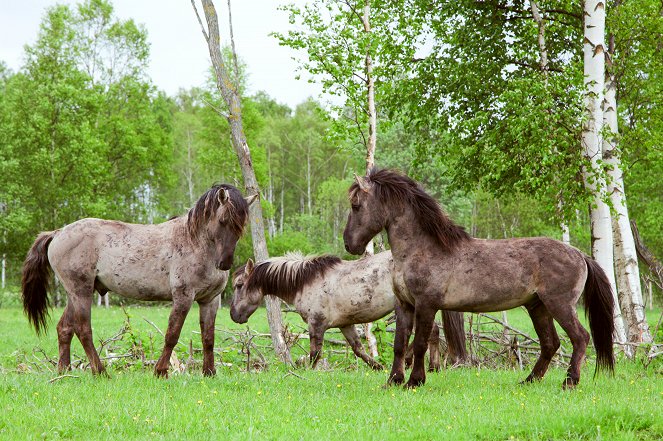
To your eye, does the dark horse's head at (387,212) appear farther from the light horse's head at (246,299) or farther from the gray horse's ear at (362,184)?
the light horse's head at (246,299)

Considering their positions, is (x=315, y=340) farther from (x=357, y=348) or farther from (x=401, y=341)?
(x=401, y=341)

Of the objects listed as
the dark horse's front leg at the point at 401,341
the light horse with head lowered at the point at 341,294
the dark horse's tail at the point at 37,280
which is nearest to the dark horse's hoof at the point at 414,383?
the dark horse's front leg at the point at 401,341

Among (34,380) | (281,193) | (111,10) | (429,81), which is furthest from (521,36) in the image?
(281,193)

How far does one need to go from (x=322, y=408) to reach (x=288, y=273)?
17.4 feet

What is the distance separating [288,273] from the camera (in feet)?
38.4

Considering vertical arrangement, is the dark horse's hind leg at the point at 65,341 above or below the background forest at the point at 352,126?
below

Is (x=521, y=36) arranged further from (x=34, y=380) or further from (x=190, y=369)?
(x=34, y=380)

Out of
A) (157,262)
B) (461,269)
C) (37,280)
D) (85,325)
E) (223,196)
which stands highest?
(223,196)

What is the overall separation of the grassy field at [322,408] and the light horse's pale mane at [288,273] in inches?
107

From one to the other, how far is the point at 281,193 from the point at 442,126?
39.7 m

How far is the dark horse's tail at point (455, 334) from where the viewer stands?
36.1 ft

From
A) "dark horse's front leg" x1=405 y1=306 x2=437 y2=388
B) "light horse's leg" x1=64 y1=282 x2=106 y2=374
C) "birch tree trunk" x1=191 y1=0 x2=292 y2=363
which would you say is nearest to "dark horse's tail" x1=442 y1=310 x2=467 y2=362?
"birch tree trunk" x1=191 y1=0 x2=292 y2=363

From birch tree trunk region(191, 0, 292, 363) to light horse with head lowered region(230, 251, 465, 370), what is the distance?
0.95 metres

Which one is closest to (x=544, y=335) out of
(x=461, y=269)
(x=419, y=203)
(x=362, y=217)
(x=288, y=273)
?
(x=461, y=269)
